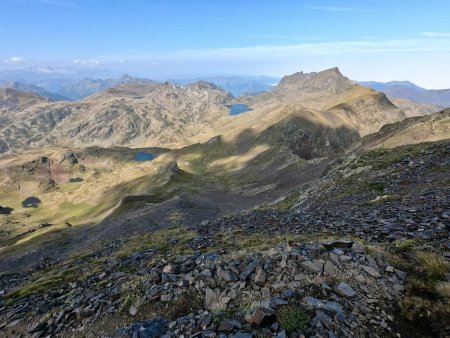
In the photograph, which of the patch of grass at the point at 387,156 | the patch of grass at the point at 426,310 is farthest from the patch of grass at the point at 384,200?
the patch of grass at the point at 426,310

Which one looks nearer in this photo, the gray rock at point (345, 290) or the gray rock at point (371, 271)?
the gray rock at point (345, 290)

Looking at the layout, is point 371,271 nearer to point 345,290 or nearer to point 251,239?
point 345,290

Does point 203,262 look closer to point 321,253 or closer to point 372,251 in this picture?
point 321,253

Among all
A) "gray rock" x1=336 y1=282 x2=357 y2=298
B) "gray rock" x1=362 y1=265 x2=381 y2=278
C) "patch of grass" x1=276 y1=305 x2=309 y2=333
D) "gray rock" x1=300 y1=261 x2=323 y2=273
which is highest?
"gray rock" x1=362 y1=265 x2=381 y2=278

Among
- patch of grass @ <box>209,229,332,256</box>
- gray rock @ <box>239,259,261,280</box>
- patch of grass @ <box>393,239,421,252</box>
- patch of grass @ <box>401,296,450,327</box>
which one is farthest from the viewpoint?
patch of grass @ <box>209,229,332,256</box>

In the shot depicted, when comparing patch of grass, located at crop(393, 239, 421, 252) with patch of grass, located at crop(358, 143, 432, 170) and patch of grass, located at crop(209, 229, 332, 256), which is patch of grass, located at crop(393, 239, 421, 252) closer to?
patch of grass, located at crop(209, 229, 332, 256)

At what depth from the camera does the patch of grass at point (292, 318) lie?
10223 mm

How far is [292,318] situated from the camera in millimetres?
10422

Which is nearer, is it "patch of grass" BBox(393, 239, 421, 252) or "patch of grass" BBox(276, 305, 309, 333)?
"patch of grass" BBox(276, 305, 309, 333)

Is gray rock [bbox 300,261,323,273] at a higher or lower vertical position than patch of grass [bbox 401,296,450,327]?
lower

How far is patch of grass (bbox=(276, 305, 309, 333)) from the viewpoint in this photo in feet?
33.5

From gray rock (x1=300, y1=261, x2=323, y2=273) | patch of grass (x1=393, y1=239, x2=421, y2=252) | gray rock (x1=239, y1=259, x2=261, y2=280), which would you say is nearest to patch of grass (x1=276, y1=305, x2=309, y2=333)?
gray rock (x1=300, y1=261, x2=323, y2=273)

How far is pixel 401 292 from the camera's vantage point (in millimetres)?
11391

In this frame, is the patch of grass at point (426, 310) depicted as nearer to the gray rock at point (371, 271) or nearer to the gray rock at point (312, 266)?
the gray rock at point (371, 271)
